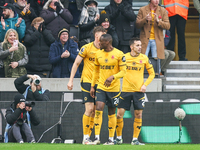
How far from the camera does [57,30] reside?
13828 millimetres

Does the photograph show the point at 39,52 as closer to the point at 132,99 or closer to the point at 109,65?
the point at 132,99

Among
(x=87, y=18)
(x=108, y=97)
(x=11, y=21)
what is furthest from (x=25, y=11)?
(x=108, y=97)

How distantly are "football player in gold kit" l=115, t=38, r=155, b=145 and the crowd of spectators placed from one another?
289 centimetres

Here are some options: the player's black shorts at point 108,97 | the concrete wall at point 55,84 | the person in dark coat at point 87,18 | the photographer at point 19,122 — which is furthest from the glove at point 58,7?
the player's black shorts at point 108,97

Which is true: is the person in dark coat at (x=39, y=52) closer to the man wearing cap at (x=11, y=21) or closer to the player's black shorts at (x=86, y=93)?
the man wearing cap at (x=11, y=21)

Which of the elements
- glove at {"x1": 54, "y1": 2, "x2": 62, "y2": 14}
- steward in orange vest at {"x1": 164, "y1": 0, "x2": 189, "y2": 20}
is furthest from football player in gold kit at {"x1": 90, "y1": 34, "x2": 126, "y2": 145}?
steward in orange vest at {"x1": 164, "y1": 0, "x2": 189, "y2": 20}

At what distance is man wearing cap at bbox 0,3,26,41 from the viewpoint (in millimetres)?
13211

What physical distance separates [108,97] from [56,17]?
531 centimetres

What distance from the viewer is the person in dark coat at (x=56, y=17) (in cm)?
1368

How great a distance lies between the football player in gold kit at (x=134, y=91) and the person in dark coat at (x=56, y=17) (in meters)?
4.10

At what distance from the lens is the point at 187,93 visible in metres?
12.0

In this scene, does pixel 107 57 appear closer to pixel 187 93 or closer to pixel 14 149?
pixel 14 149

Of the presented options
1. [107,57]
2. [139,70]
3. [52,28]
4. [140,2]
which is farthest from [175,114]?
[140,2]

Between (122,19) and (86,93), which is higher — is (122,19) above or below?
above
